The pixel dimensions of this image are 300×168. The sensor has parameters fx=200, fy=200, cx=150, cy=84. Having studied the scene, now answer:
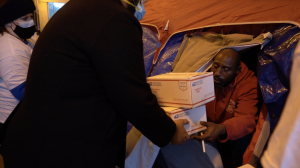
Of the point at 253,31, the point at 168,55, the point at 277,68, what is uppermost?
the point at 253,31

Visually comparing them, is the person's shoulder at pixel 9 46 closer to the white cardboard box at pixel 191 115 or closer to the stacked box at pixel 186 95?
the stacked box at pixel 186 95

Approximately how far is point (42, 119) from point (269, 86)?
114cm

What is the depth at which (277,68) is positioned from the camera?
1.12 metres

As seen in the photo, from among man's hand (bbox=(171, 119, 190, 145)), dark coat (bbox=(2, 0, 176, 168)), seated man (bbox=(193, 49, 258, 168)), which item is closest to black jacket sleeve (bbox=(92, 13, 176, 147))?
dark coat (bbox=(2, 0, 176, 168))

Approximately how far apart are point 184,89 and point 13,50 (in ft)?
3.49

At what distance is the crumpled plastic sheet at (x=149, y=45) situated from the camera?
1940 millimetres

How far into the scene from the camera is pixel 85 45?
656mm

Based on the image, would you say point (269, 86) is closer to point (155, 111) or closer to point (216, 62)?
point (216, 62)

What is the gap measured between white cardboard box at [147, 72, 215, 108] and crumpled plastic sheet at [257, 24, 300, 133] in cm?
34

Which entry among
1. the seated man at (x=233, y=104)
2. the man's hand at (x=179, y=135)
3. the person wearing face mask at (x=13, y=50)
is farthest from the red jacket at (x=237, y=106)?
the person wearing face mask at (x=13, y=50)

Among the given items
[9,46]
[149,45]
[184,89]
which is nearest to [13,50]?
[9,46]

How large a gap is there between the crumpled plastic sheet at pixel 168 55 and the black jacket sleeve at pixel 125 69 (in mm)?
999

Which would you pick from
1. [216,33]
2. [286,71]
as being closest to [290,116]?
[286,71]

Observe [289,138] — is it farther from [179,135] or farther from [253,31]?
[253,31]
